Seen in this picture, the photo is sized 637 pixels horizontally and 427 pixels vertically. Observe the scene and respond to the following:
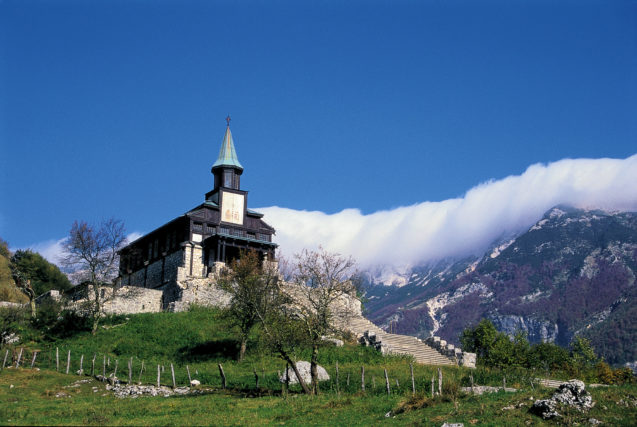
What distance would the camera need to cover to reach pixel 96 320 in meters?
55.9

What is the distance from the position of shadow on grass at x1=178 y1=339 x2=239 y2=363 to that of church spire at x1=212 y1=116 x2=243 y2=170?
30.9m

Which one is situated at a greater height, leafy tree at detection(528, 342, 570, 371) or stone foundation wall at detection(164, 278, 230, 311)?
stone foundation wall at detection(164, 278, 230, 311)

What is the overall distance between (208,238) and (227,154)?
41.1 feet

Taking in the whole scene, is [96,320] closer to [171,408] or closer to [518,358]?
[171,408]

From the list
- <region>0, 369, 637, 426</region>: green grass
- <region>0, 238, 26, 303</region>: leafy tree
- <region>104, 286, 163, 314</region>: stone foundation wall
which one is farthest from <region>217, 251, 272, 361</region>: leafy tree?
<region>0, 238, 26, 303</region>: leafy tree

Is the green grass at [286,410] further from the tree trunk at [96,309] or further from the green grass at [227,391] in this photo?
the tree trunk at [96,309]

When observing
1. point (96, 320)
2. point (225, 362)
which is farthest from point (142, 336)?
point (225, 362)

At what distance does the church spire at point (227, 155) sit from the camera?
79213 mm

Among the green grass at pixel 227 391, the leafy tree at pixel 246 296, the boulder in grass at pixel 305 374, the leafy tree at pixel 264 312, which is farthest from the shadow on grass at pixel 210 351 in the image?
the boulder in grass at pixel 305 374

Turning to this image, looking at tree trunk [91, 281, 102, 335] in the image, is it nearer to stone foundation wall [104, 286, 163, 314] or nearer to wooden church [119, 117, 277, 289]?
stone foundation wall [104, 286, 163, 314]

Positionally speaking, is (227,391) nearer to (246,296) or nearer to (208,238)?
(246,296)

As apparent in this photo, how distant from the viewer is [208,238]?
7206cm

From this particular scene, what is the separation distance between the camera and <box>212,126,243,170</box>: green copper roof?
79325 millimetres

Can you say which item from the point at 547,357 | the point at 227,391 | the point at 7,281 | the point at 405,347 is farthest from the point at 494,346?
the point at 7,281
